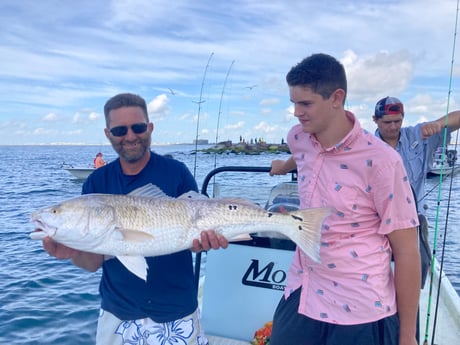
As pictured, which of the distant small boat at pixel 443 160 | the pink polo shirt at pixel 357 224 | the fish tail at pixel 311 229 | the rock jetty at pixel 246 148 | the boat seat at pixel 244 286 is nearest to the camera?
the pink polo shirt at pixel 357 224

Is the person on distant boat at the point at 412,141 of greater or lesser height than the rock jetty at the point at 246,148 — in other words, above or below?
above

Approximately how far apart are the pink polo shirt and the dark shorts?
62 mm

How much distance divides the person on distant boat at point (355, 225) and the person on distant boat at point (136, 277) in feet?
3.25

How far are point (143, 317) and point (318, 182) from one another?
64.5 inches

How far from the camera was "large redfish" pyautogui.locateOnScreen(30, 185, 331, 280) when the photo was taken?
289cm

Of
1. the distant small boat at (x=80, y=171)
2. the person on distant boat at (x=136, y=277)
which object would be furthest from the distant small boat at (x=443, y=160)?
the distant small boat at (x=80, y=171)

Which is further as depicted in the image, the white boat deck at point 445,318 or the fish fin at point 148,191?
the white boat deck at point 445,318

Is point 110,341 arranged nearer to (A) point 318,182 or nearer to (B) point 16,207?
(A) point 318,182

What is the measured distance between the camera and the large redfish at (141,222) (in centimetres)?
289

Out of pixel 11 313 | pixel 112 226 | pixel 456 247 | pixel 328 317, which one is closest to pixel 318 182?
pixel 328 317

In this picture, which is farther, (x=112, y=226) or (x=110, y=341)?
(x=110, y=341)

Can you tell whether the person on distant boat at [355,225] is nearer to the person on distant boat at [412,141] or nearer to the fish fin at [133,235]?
the fish fin at [133,235]

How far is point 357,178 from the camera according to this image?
254cm

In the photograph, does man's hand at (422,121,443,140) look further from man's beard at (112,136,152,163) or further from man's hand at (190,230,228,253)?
man's beard at (112,136,152,163)
